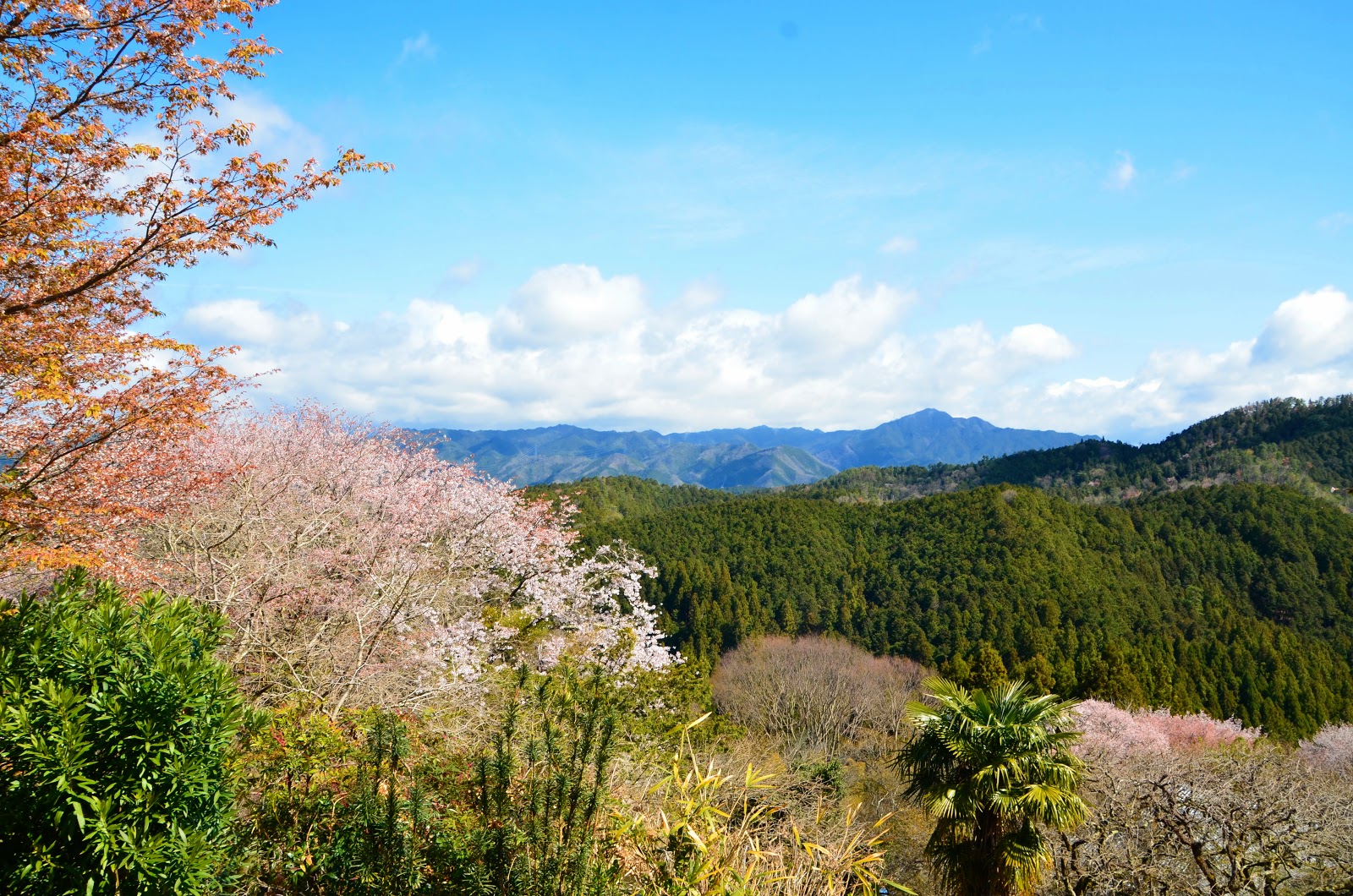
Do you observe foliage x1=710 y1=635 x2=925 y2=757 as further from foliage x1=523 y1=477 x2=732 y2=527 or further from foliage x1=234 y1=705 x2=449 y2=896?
foliage x1=523 y1=477 x2=732 y2=527

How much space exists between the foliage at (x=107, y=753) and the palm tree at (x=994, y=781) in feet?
24.6

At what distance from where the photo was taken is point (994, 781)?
723 cm

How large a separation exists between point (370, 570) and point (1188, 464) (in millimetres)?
131181

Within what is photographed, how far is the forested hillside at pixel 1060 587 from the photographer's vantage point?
41.2 metres

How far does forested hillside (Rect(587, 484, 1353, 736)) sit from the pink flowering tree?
3419 cm

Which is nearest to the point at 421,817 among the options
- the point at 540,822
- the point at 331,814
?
the point at 540,822

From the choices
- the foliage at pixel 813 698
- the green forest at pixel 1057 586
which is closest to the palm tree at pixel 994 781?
the foliage at pixel 813 698

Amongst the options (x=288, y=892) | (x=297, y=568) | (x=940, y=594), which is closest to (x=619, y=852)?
(x=288, y=892)

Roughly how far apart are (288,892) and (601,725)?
123 centimetres

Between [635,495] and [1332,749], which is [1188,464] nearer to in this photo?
[635,495]

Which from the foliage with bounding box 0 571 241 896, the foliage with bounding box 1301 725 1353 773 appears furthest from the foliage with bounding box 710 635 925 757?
the foliage with bounding box 0 571 241 896

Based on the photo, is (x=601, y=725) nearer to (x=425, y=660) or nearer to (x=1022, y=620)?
(x=425, y=660)

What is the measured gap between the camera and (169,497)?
675cm

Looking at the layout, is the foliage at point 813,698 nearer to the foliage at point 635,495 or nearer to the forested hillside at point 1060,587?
the forested hillside at point 1060,587
